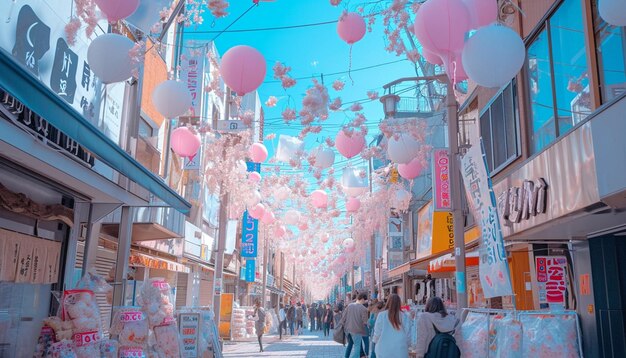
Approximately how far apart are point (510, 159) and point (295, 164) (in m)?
6.27

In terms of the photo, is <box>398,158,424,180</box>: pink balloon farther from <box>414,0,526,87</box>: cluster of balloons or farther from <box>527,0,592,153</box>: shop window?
<box>414,0,526,87</box>: cluster of balloons

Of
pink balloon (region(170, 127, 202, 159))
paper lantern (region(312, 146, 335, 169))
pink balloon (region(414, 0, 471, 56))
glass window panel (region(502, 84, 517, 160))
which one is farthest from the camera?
paper lantern (region(312, 146, 335, 169))

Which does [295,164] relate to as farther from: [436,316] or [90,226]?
[436,316]

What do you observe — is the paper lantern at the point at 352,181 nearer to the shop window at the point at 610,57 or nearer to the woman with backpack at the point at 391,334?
the woman with backpack at the point at 391,334

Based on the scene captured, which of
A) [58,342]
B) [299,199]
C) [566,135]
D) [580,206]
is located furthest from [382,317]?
[299,199]

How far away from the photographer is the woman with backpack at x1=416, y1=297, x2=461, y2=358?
6.80 m

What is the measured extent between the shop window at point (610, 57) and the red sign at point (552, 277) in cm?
363

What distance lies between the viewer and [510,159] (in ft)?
37.4

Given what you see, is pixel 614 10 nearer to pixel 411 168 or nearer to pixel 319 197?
pixel 411 168

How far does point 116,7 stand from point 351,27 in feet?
10.7

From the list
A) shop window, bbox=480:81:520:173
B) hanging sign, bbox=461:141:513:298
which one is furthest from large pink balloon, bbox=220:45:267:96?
shop window, bbox=480:81:520:173

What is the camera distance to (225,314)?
23000mm

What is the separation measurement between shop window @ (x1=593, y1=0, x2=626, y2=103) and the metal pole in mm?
2293

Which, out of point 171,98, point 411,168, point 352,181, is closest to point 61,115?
point 171,98
